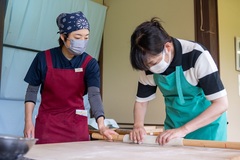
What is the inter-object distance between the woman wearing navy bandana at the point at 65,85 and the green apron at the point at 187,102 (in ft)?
1.27

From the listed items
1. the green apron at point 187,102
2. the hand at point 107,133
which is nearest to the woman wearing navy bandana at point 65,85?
the hand at point 107,133

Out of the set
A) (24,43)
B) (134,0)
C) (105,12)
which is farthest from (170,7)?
(24,43)

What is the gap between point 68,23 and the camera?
5.54 ft

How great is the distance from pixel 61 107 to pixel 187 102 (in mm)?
677

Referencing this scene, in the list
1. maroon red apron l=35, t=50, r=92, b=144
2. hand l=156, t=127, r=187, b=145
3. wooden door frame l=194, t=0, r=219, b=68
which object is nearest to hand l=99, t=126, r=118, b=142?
maroon red apron l=35, t=50, r=92, b=144

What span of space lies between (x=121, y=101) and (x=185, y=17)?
1.09 metres

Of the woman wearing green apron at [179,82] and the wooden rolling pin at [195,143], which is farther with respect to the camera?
the woman wearing green apron at [179,82]

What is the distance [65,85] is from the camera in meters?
1.76

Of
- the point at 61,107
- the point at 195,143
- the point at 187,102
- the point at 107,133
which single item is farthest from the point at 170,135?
the point at 61,107

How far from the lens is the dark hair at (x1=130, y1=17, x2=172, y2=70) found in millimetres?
1264

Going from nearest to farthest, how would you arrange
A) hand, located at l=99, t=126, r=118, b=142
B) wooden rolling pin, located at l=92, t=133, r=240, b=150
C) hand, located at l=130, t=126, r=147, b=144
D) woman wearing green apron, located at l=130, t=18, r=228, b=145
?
wooden rolling pin, located at l=92, t=133, r=240, b=150 < woman wearing green apron, located at l=130, t=18, r=228, b=145 < hand, located at l=130, t=126, r=147, b=144 < hand, located at l=99, t=126, r=118, b=142

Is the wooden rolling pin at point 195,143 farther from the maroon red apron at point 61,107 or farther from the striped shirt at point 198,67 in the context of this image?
the maroon red apron at point 61,107

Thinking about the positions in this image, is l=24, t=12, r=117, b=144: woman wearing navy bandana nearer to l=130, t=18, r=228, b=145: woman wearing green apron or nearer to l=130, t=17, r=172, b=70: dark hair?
l=130, t=18, r=228, b=145: woman wearing green apron

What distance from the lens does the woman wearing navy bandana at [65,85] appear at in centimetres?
169
